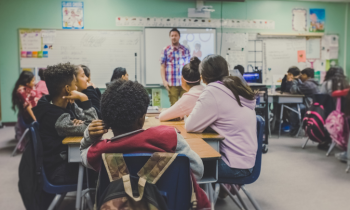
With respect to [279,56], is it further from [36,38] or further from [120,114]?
[120,114]

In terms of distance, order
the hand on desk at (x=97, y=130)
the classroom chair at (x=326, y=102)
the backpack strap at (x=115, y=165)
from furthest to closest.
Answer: the classroom chair at (x=326, y=102), the hand on desk at (x=97, y=130), the backpack strap at (x=115, y=165)

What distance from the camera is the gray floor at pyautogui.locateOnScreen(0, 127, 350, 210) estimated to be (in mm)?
2531

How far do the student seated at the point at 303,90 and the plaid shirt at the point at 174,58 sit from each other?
193 centimetres

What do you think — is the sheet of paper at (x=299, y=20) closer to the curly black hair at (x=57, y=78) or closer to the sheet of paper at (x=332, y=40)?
the sheet of paper at (x=332, y=40)

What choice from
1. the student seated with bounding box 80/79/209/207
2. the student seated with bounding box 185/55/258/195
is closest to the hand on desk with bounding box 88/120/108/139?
the student seated with bounding box 80/79/209/207

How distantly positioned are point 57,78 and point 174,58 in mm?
3465

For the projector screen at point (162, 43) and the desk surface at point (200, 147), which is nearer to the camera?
the desk surface at point (200, 147)

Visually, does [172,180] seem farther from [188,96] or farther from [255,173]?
[188,96]

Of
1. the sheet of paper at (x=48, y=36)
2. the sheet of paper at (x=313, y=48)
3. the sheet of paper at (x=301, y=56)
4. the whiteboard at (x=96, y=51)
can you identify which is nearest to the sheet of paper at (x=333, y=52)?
the sheet of paper at (x=313, y=48)

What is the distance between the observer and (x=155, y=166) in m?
0.98

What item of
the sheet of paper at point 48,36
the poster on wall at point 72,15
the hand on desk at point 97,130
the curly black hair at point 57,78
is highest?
the poster on wall at point 72,15

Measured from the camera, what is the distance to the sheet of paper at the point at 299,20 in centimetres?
680

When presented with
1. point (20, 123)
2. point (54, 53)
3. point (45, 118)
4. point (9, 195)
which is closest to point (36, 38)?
point (54, 53)

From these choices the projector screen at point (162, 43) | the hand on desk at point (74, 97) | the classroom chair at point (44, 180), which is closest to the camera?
the classroom chair at point (44, 180)
